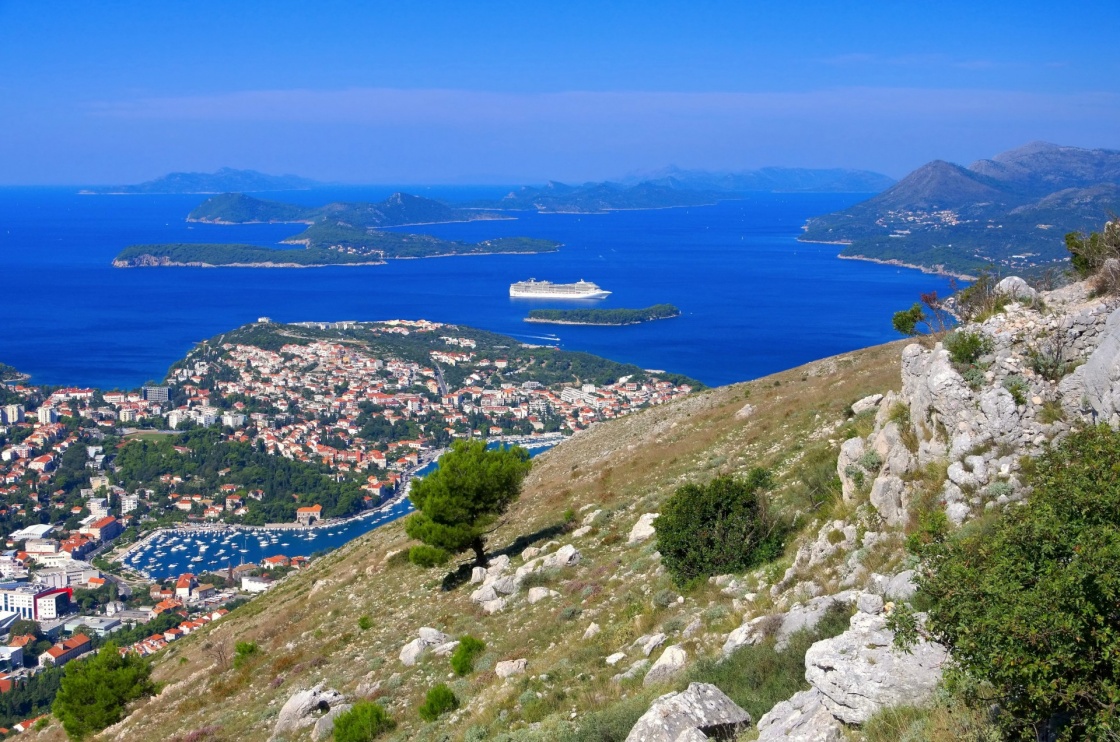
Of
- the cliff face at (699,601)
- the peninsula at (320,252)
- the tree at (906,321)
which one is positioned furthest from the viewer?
the peninsula at (320,252)

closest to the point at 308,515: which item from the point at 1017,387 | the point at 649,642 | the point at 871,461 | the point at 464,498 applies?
the point at 464,498

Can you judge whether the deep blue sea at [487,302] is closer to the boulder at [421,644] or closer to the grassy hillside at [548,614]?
the grassy hillside at [548,614]

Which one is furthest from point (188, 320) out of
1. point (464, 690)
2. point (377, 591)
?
point (464, 690)

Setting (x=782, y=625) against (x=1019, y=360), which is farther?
(x=1019, y=360)

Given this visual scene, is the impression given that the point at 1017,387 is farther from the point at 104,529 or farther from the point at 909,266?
the point at 909,266

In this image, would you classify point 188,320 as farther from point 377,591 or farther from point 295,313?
point 377,591

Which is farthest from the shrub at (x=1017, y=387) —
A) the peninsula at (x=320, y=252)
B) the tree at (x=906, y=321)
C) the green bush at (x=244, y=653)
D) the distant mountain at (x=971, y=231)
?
the peninsula at (x=320, y=252)

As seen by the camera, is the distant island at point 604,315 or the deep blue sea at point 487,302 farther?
the distant island at point 604,315

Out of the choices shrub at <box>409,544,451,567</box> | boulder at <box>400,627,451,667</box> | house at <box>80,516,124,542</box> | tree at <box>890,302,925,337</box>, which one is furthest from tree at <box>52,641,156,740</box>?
house at <box>80,516,124,542</box>
